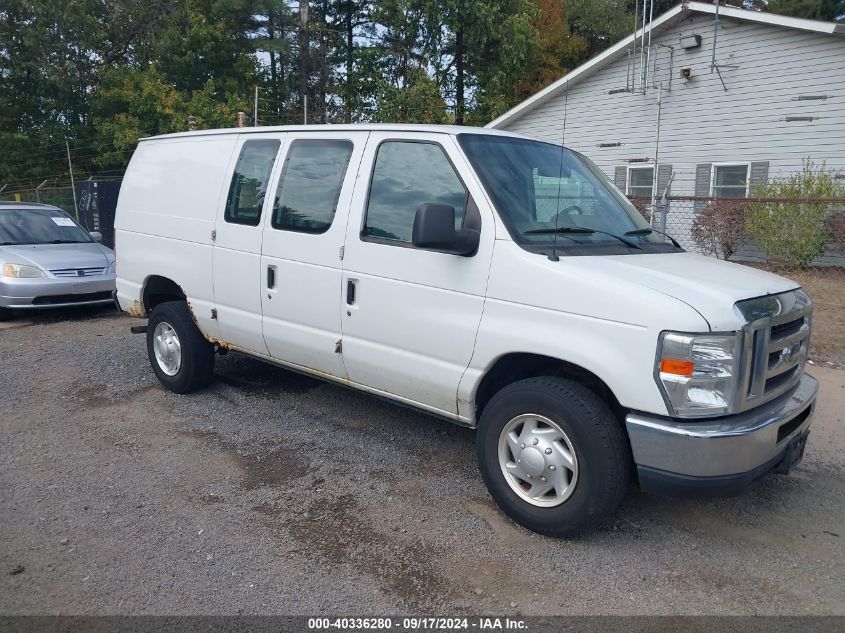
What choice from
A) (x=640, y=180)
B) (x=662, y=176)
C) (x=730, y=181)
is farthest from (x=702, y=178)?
(x=640, y=180)

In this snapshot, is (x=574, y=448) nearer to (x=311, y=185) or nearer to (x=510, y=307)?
(x=510, y=307)

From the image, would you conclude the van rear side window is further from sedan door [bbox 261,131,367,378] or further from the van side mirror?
the van side mirror

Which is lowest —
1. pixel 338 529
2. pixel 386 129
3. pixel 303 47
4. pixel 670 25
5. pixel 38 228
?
pixel 338 529

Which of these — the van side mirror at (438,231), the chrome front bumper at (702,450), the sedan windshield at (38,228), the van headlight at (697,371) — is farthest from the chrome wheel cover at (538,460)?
the sedan windshield at (38,228)

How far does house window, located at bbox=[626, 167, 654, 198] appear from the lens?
52.5 feet

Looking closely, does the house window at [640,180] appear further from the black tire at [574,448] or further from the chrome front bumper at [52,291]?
the black tire at [574,448]

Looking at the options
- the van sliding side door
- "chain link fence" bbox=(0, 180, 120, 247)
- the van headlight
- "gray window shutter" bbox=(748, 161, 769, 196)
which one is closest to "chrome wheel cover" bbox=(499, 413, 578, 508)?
the van headlight

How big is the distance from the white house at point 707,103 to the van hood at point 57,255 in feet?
28.5

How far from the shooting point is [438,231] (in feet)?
12.1

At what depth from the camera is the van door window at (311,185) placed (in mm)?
4688

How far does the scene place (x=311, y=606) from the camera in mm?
3150

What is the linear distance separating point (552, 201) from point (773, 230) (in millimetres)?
8609

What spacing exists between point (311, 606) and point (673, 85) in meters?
14.9

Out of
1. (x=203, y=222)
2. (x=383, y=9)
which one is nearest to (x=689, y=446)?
(x=203, y=222)
